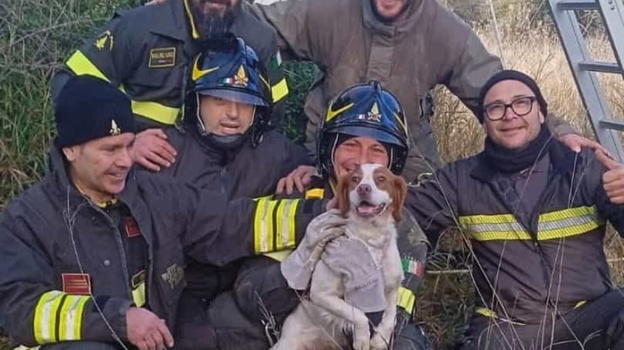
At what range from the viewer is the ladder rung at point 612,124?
231 inches

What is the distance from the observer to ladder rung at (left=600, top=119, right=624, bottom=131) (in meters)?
5.87

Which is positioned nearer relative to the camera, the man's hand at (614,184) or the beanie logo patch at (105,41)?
the man's hand at (614,184)

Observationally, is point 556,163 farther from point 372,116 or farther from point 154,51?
point 154,51

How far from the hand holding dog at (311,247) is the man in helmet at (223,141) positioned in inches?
24.4

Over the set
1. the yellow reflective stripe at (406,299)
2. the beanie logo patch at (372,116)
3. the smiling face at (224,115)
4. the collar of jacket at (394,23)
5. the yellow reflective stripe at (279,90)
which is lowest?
the yellow reflective stripe at (406,299)

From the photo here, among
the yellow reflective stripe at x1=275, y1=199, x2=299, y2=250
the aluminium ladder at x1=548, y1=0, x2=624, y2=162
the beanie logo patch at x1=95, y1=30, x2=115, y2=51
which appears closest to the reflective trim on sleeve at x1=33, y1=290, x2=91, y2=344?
the yellow reflective stripe at x1=275, y1=199, x2=299, y2=250

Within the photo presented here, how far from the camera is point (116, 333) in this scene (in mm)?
3941

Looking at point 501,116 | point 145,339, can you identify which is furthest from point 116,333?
point 501,116

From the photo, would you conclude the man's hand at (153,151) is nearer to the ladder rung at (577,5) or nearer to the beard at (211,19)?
the beard at (211,19)

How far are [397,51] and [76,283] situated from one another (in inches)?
99.7

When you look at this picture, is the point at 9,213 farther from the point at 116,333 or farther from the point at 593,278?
the point at 593,278

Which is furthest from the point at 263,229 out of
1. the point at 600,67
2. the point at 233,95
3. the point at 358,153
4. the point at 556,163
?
the point at 600,67

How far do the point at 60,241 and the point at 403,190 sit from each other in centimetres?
136

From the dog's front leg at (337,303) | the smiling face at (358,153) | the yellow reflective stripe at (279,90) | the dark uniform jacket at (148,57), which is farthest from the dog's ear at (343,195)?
the yellow reflective stripe at (279,90)
